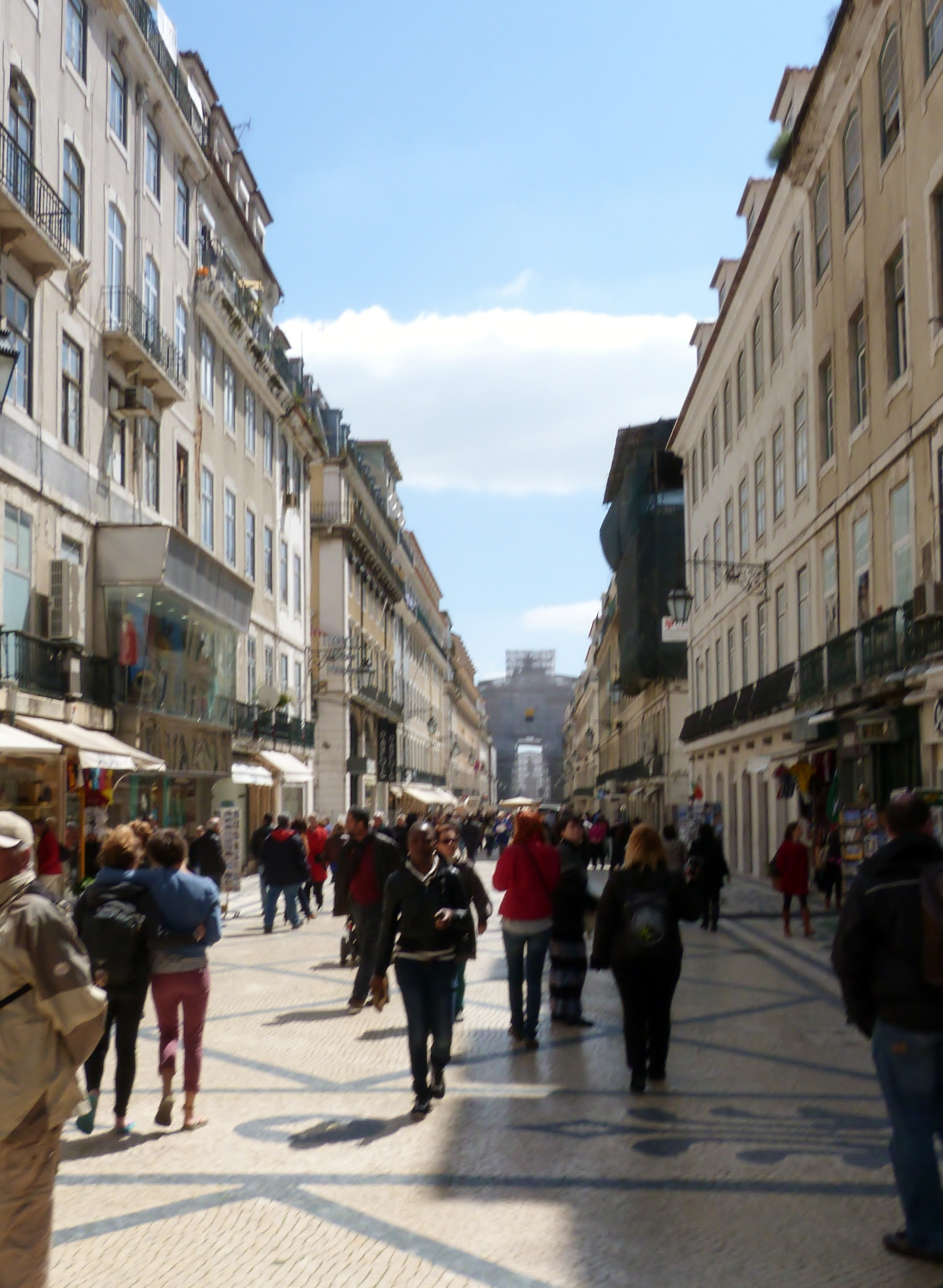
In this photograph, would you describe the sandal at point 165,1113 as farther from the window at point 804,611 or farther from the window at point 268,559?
the window at point 268,559

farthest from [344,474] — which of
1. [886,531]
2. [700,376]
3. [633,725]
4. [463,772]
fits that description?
[463,772]

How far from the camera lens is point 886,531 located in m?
20.0

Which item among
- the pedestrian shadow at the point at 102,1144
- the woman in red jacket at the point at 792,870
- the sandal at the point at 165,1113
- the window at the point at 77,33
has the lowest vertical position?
the pedestrian shadow at the point at 102,1144

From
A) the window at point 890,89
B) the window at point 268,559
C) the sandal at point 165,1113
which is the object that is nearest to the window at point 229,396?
the window at point 268,559

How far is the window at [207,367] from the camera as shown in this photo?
31484 millimetres

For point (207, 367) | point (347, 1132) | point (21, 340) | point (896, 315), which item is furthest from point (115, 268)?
point (347, 1132)

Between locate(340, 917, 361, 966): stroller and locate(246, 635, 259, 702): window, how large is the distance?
68.9ft

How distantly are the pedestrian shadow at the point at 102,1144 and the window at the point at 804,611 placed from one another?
65.3ft

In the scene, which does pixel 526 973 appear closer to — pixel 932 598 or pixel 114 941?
pixel 114 941

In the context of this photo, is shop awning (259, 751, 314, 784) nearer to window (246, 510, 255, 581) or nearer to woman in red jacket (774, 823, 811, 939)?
window (246, 510, 255, 581)

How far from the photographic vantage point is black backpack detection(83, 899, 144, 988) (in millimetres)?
7512

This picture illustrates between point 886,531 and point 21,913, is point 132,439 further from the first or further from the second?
point 21,913

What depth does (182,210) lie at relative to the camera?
99.0 feet

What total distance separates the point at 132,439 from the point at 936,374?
48.2 feet
